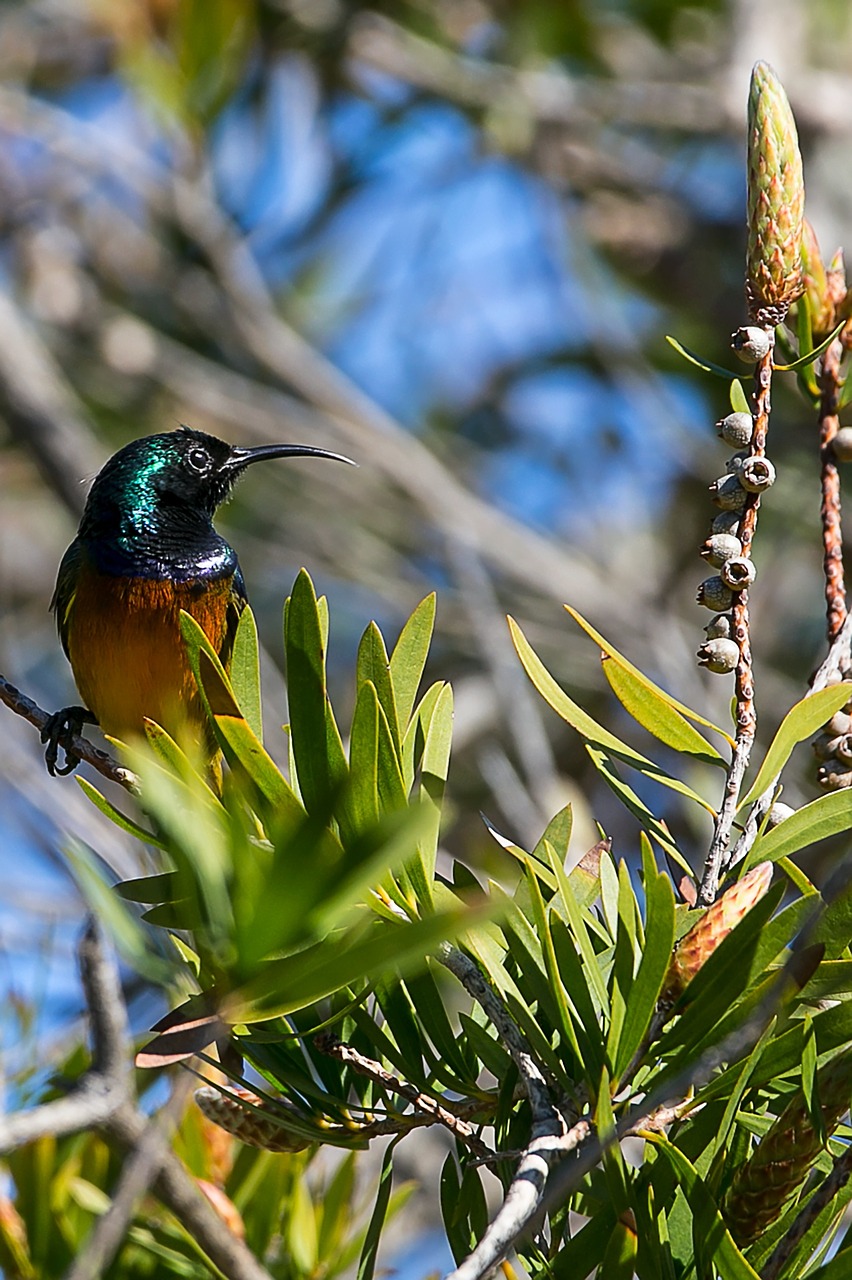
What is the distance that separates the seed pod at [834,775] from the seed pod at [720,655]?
0.47 feet

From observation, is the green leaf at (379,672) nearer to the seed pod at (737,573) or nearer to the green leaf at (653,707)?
the green leaf at (653,707)

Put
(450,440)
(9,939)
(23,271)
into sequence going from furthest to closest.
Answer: (450,440) → (23,271) → (9,939)

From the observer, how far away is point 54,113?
4344 millimetres

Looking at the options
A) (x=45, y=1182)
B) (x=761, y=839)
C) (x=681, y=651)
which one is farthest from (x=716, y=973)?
(x=681, y=651)

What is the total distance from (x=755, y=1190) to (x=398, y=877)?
33 cm

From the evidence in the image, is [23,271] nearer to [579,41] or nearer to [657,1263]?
[579,41]

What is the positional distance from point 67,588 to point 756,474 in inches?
81.4

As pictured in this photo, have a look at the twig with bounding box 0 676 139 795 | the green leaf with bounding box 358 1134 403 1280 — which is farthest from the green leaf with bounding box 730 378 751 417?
the twig with bounding box 0 676 139 795

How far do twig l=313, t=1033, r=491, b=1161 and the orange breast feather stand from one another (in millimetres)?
1389

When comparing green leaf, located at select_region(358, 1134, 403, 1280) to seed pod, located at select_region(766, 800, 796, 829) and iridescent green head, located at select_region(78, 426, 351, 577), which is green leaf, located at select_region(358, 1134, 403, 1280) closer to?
seed pod, located at select_region(766, 800, 796, 829)

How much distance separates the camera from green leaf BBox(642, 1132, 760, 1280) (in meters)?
0.93

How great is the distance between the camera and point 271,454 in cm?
286

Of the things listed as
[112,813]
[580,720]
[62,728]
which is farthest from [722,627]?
[62,728]

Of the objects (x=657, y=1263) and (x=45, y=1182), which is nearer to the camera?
(x=657, y=1263)
